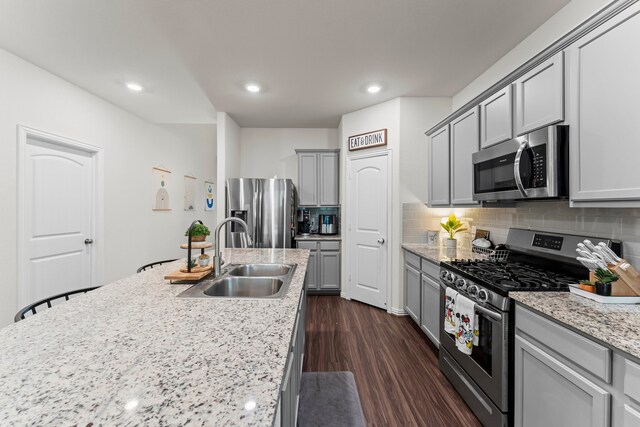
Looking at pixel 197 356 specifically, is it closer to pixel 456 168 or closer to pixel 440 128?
pixel 456 168

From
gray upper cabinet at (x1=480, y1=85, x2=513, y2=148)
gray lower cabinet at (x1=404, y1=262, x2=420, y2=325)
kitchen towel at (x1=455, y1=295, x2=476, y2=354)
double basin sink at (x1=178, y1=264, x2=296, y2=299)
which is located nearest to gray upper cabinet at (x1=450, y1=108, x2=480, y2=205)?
gray upper cabinet at (x1=480, y1=85, x2=513, y2=148)

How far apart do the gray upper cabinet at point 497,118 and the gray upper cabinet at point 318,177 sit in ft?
7.67

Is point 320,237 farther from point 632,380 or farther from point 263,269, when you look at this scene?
point 632,380

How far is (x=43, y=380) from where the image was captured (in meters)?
0.67

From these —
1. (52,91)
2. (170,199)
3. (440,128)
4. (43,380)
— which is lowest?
(43,380)

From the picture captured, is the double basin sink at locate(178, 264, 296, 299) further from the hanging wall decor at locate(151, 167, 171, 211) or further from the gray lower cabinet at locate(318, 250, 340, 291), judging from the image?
the hanging wall decor at locate(151, 167, 171, 211)

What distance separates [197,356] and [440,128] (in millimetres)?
2932

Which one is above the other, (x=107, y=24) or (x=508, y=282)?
(x=107, y=24)

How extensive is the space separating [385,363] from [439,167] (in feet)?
6.48

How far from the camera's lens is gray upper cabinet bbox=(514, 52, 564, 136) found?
4.95ft

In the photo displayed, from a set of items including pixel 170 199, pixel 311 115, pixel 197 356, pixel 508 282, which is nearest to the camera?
pixel 197 356

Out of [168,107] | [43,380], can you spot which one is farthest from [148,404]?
[168,107]

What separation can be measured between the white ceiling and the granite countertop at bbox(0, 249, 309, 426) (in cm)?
195

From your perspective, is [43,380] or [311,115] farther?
[311,115]
